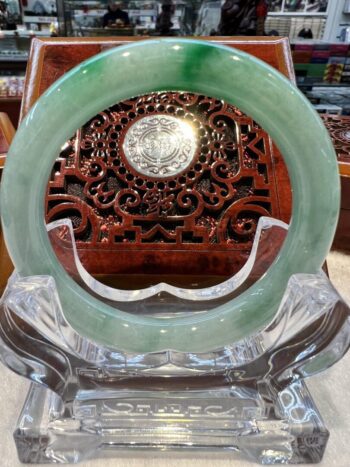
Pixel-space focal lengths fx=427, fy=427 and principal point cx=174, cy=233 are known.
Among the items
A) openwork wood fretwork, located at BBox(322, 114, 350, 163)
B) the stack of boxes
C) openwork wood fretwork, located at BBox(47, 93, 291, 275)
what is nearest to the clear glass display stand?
openwork wood fretwork, located at BBox(47, 93, 291, 275)

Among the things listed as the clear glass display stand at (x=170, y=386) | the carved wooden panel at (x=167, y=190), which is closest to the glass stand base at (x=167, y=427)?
the clear glass display stand at (x=170, y=386)

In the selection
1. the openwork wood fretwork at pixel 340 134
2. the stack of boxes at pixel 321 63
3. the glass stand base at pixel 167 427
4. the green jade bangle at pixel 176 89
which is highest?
the stack of boxes at pixel 321 63

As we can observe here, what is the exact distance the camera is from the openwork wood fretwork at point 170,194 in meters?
0.77

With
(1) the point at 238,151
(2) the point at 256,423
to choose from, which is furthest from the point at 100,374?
(1) the point at 238,151

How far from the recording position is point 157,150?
2.58ft

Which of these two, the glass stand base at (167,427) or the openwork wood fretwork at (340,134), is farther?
the openwork wood fretwork at (340,134)

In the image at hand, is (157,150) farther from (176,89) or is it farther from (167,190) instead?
(176,89)

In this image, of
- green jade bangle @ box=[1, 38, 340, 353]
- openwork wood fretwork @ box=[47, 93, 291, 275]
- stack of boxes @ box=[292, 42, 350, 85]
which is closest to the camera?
green jade bangle @ box=[1, 38, 340, 353]

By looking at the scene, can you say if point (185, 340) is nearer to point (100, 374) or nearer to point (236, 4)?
point (100, 374)

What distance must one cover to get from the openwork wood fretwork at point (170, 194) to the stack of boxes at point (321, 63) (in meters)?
0.84

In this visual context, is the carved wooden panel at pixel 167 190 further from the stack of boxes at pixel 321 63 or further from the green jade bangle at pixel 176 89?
the stack of boxes at pixel 321 63

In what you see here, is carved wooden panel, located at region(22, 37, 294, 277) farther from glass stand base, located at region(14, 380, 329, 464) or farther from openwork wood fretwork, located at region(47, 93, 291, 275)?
glass stand base, located at region(14, 380, 329, 464)

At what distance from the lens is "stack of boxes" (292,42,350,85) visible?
58.3 inches

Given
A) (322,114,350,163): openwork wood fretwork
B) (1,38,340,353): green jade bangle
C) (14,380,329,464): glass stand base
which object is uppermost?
(322,114,350,163): openwork wood fretwork
